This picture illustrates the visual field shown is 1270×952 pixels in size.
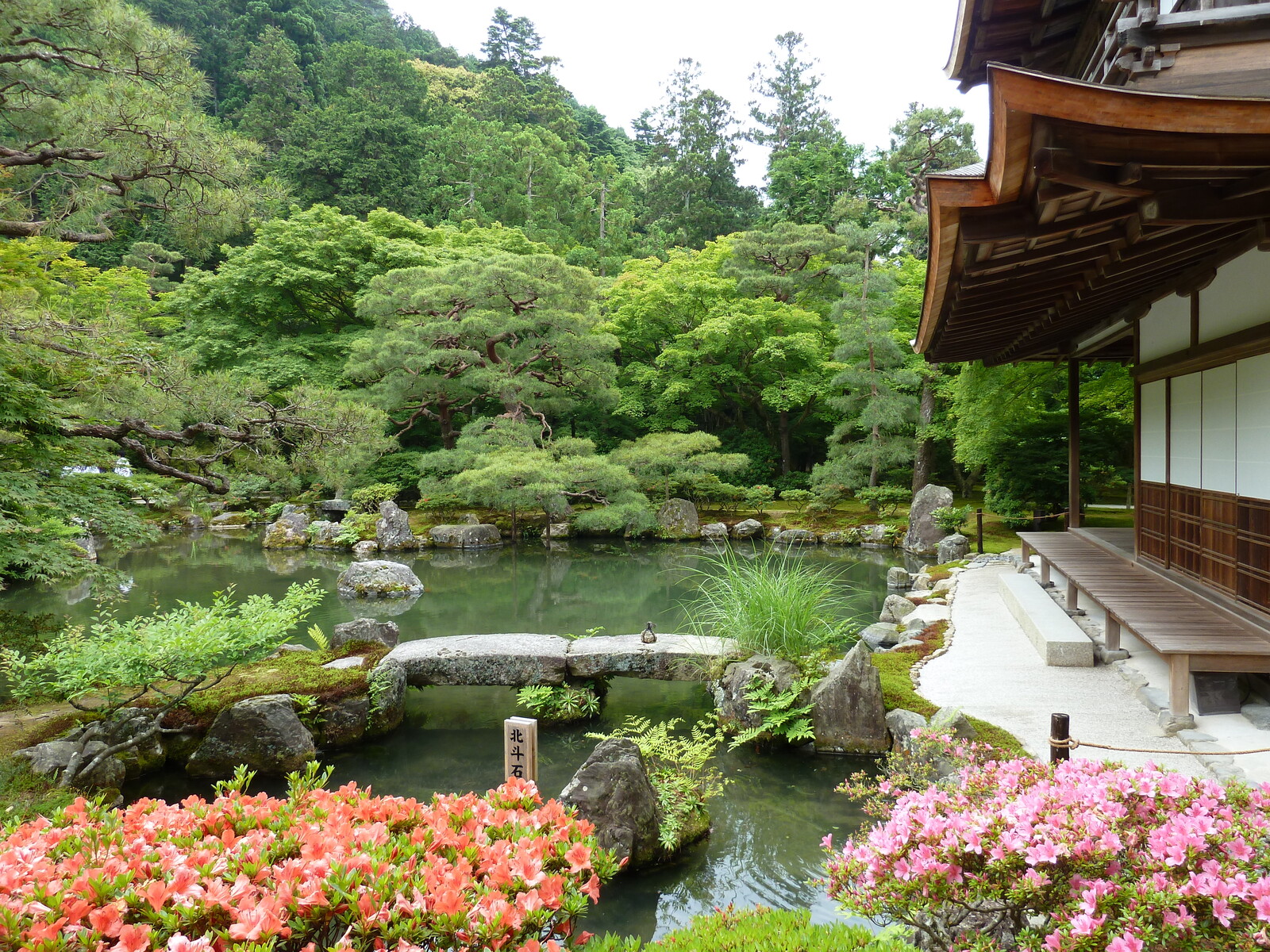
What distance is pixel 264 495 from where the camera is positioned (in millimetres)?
17875

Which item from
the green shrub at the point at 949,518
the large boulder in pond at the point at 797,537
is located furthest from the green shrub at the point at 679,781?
the large boulder in pond at the point at 797,537

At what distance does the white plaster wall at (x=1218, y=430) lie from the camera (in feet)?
15.0

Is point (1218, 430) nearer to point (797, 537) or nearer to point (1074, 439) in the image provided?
point (1074, 439)

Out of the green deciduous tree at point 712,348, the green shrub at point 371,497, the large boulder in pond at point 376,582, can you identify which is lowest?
the large boulder in pond at point 376,582

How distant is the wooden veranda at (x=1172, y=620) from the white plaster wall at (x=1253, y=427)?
743 mm

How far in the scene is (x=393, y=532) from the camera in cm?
1466

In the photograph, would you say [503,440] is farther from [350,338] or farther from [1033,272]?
[1033,272]

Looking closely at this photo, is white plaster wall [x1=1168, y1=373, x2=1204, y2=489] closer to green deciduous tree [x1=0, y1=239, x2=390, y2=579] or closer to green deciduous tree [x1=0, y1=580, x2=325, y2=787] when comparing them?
green deciduous tree [x1=0, y1=580, x2=325, y2=787]

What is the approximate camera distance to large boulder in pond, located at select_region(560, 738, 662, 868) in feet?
11.8

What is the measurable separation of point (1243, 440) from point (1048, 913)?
3810 mm

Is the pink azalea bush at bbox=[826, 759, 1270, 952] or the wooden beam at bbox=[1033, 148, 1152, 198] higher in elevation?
the wooden beam at bbox=[1033, 148, 1152, 198]

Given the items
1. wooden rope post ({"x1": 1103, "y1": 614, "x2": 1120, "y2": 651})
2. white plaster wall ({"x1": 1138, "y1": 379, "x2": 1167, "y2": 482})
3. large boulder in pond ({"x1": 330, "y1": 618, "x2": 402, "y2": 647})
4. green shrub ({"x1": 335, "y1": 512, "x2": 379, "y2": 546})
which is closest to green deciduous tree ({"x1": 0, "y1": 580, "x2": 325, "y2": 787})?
large boulder in pond ({"x1": 330, "y1": 618, "x2": 402, "y2": 647})

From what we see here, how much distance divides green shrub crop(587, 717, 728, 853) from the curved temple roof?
9.38 ft

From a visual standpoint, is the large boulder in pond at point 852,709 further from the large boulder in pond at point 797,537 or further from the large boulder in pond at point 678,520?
the large boulder in pond at point 678,520
